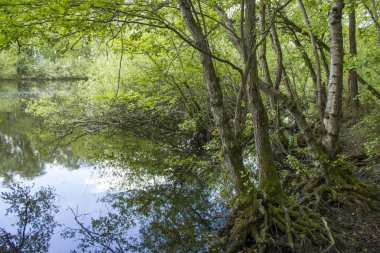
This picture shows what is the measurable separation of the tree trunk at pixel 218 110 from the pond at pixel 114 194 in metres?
1.69

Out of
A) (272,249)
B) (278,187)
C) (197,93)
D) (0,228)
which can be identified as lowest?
(272,249)

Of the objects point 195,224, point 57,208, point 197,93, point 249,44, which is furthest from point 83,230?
point 197,93

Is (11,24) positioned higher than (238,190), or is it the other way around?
(11,24)

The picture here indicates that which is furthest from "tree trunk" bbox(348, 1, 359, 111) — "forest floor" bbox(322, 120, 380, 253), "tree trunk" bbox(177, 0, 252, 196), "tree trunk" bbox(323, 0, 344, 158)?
"tree trunk" bbox(177, 0, 252, 196)

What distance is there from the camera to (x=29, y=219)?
858cm

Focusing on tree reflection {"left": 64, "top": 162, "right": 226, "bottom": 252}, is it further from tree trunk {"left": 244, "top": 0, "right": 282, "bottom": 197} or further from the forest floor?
the forest floor

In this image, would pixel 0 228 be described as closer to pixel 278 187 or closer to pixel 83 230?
pixel 83 230

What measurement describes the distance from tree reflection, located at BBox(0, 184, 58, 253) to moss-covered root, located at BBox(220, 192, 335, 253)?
4.22 meters

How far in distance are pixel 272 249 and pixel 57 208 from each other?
6295 millimetres

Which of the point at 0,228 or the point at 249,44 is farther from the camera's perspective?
the point at 0,228

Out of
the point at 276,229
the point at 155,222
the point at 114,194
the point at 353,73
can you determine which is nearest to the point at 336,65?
the point at 276,229

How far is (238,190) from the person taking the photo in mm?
6105

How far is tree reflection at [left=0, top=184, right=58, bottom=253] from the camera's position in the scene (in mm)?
7324

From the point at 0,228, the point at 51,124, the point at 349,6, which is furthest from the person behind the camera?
the point at 51,124
